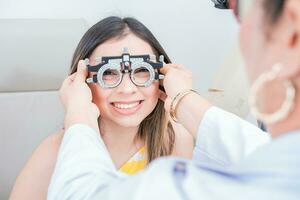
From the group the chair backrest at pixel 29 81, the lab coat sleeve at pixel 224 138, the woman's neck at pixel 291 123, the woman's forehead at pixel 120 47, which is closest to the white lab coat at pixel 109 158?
the lab coat sleeve at pixel 224 138

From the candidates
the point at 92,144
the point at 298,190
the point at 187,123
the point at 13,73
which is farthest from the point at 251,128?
the point at 13,73

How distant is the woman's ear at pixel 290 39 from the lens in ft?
1.71

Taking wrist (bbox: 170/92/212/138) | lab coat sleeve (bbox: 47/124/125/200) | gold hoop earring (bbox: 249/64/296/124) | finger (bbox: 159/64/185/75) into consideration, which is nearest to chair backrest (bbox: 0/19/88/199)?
finger (bbox: 159/64/185/75)

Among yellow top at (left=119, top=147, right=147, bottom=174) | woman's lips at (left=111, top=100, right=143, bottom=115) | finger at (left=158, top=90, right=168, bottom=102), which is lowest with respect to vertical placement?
yellow top at (left=119, top=147, right=147, bottom=174)

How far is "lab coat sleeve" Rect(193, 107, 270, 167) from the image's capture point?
1002 millimetres

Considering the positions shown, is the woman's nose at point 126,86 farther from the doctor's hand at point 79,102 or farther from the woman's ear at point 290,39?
the woman's ear at point 290,39

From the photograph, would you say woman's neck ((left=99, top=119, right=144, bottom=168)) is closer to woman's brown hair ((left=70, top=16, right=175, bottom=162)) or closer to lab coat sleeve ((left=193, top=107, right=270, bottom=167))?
woman's brown hair ((left=70, top=16, right=175, bottom=162))

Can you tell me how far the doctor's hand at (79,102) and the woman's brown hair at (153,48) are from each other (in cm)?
14

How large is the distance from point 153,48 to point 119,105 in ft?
0.74

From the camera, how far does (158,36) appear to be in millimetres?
2230

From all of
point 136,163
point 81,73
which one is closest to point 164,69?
point 81,73

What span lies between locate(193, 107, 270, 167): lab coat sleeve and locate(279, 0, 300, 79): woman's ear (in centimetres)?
47

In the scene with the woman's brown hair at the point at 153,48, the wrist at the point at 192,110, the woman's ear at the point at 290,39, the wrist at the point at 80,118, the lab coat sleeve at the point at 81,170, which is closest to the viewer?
the woman's ear at the point at 290,39

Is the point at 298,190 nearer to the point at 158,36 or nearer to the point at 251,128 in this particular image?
the point at 251,128
